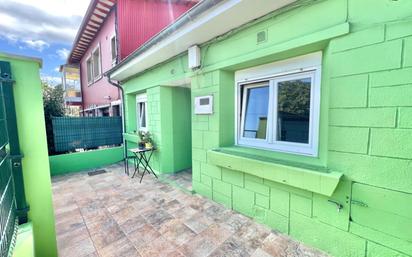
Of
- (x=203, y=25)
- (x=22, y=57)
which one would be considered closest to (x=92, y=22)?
(x=203, y=25)

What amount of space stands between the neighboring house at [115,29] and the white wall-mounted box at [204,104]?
14.1 feet

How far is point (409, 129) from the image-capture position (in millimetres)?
1434

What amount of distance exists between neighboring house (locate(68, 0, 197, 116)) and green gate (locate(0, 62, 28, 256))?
513 cm

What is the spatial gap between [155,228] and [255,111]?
2342mm

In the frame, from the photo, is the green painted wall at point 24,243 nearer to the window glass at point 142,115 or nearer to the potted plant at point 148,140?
the potted plant at point 148,140

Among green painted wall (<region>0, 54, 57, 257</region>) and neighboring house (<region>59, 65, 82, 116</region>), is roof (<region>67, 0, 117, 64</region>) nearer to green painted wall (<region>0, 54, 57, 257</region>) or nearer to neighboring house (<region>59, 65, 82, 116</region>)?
neighboring house (<region>59, 65, 82, 116</region>)

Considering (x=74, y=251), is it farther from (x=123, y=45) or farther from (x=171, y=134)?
(x=123, y=45)

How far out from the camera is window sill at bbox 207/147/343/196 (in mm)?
1769

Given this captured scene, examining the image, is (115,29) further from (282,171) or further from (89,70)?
(282,171)

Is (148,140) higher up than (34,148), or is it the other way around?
(34,148)

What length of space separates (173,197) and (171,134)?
5.66 feet

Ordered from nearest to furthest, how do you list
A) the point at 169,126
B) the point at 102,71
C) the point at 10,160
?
the point at 10,160 → the point at 169,126 → the point at 102,71

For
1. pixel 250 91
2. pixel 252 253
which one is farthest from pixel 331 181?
pixel 250 91

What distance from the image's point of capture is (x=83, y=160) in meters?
5.39
